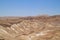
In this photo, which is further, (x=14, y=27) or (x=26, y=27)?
(x=26, y=27)

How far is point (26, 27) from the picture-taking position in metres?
43.0

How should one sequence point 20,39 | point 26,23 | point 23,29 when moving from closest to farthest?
point 20,39, point 23,29, point 26,23

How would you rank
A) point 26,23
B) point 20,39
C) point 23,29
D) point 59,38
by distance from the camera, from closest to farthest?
point 59,38 < point 20,39 < point 23,29 < point 26,23

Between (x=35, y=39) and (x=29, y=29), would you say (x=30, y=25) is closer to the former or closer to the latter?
(x=29, y=29)

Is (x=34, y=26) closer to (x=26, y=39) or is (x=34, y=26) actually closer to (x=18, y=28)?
(x=18, y=28)

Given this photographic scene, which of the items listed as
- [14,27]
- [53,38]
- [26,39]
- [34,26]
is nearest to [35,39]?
[26,39]

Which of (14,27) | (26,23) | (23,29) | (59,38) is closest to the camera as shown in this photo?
(59,38)

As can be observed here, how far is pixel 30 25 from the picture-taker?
149ft

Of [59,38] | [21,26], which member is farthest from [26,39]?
[21,26]

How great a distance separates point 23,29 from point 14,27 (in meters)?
3.73

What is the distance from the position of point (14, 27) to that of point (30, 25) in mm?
8372

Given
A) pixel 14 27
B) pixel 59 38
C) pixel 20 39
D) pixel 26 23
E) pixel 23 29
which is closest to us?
pixel 59 38

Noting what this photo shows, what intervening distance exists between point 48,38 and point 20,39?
19.4 ft

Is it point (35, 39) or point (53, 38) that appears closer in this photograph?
point (53, 38)
